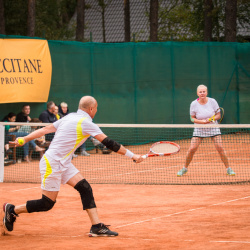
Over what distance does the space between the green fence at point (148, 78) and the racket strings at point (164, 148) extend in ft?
21.8

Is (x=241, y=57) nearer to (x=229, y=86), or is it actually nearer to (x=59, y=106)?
(x=229, y=86)

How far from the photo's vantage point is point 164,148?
8867mm

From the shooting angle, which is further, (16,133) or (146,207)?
(16,133)

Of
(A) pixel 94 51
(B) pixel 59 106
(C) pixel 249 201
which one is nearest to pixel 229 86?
(A) pixel 94 51

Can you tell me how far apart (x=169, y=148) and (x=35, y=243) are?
283cm

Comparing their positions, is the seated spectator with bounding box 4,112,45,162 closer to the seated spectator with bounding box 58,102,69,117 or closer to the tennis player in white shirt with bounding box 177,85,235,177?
the seated spectator with bounding box 58,102,69,117

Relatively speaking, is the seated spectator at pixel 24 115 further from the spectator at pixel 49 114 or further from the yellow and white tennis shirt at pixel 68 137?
the yellow and white tennis shirt at pixel 68 137

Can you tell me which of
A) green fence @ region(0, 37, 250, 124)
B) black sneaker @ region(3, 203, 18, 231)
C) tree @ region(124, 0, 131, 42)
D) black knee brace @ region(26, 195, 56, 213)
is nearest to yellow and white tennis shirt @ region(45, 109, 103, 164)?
black knee brace @ region(26, 195, 56, 213)

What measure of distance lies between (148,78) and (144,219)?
10368mm

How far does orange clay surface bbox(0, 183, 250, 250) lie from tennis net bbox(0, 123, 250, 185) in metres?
0.74

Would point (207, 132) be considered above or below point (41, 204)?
above

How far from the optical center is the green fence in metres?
16.1

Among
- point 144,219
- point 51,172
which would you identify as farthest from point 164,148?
point 51,172

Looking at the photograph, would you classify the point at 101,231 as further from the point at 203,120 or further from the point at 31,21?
the point at 31,21
